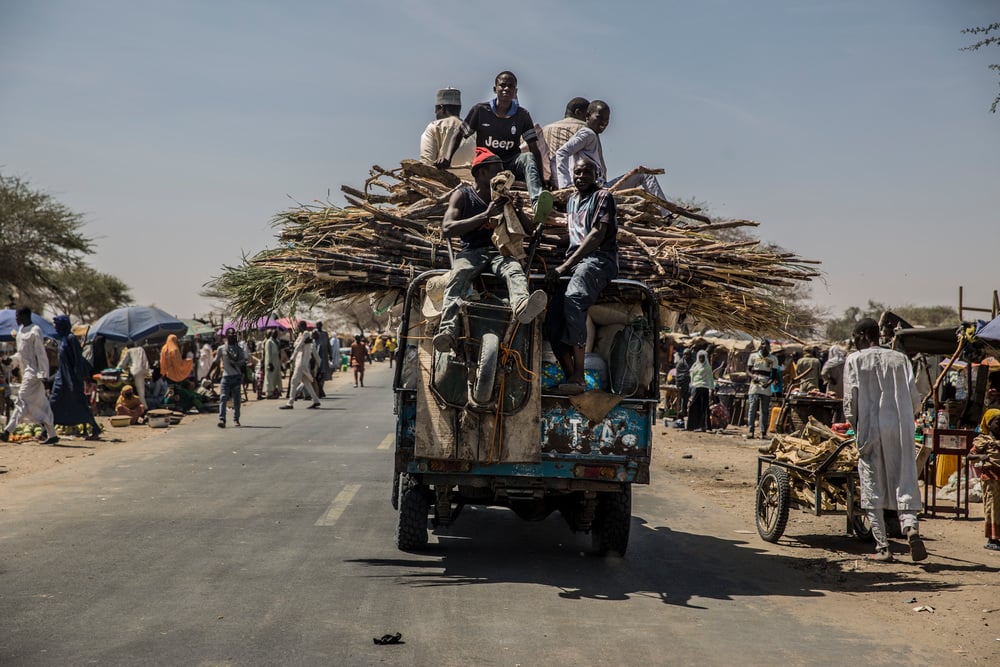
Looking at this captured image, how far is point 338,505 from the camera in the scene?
34.4ft

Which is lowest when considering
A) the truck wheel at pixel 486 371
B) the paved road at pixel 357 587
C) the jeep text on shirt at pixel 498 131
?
the paved road at pixel 357 587

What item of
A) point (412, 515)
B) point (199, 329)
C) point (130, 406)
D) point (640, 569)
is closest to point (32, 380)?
point (130, 406)

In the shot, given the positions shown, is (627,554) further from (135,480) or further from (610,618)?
(135,480)

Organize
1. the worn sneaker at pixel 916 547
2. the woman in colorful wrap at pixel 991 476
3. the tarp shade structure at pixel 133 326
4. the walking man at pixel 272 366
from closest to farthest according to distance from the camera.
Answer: the worn sneaker at pixel 916 547 < the woman in colorful wrap at pixel 991 476 < the tarp shade structure at pixel 133 326 < the walking man at pixel 272 366

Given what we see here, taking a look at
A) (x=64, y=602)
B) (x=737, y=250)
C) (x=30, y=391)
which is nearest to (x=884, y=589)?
(x=737, y=250)

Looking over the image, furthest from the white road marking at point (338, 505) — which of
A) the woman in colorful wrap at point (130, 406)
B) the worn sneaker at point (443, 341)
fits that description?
the woman in colorful wrap at point (130, 406)

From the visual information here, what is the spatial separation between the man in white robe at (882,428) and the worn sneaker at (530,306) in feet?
9.72

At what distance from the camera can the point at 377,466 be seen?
1384cm

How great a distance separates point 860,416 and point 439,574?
12.7ft

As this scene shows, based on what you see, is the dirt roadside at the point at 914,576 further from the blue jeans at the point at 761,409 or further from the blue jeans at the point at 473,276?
the blue jeans at the point at 761,409

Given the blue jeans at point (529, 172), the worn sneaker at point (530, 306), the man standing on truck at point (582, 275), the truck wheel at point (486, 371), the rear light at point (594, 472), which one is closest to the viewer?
the worn sneaker at point (530, 306)

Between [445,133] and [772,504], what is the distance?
17.9 feet

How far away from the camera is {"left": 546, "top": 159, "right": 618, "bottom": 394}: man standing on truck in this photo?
7.51m

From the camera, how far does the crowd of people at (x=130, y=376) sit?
1584cm
